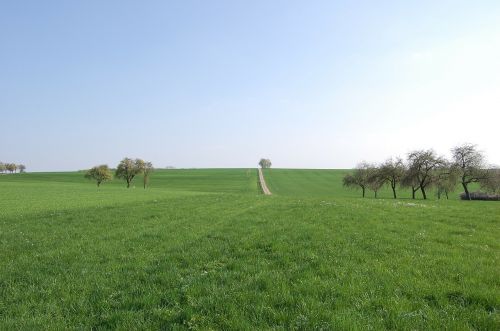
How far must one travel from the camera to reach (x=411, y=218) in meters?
19.7

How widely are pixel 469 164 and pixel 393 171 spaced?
1576 cm

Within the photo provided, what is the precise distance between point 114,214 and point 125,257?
12.7 meters

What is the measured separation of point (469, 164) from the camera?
69750mm

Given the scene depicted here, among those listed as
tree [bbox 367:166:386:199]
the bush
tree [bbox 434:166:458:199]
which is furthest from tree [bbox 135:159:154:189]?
the bush

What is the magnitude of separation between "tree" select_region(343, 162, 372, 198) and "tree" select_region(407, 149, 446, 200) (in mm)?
16231

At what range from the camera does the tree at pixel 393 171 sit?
79500mm

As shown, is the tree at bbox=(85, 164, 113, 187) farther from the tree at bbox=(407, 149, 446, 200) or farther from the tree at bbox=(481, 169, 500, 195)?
the tree at bbox=(481, 169, 500, 195)

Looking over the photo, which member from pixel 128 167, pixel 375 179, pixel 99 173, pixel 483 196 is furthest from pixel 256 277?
pixel 99 173

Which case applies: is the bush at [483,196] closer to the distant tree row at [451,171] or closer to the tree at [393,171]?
the distant tree row at [451,171]

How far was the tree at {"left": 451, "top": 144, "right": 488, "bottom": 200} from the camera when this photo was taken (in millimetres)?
68619

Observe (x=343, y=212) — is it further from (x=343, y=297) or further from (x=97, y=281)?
(x=97, y=281)

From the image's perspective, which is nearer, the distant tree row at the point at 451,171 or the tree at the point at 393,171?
the distant tree row at the point at 451,171

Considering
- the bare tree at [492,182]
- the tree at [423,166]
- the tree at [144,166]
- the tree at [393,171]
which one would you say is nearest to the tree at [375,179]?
the tree at [393,171]

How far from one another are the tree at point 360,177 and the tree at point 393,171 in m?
6.36
